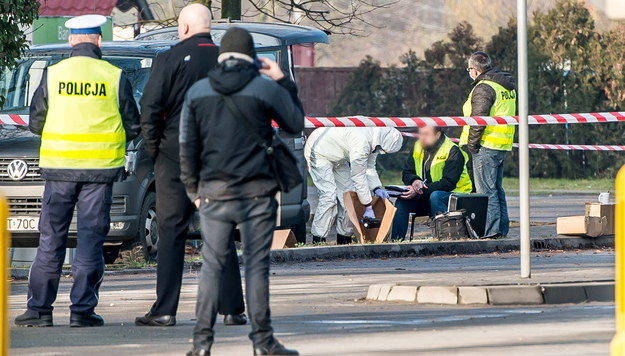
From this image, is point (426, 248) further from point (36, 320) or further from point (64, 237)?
point (36, 320)

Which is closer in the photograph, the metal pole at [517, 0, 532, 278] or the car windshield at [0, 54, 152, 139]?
the metal pole at [517, 0, 532, 278]

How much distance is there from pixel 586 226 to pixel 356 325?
688 centimetres

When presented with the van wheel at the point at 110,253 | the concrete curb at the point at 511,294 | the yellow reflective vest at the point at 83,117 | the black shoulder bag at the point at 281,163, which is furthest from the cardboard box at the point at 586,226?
the black shoulder bag at the point at 281,163

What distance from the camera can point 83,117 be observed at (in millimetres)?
9938

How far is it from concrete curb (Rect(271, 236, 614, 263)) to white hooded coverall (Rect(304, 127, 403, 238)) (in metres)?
1.10

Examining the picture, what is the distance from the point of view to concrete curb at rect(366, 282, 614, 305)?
10781mm

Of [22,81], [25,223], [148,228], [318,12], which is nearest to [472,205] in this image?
[148,228]

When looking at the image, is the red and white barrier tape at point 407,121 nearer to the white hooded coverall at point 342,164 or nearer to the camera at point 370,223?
the white hooded coverall at point 342,164

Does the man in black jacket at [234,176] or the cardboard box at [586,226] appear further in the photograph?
the cardboard box at [586,226]

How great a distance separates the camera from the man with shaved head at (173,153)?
31.6 feet

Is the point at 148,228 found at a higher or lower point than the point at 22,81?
lower

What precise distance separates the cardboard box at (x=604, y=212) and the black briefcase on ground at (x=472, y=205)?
3.46ft

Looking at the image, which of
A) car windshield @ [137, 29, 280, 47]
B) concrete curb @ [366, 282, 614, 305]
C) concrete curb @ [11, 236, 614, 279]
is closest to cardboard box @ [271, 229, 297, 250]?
concrete curb @ [11, 236, 614, 279]

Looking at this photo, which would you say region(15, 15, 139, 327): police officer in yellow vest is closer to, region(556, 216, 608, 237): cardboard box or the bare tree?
region(556, 216, 608, 237): cardboard box
